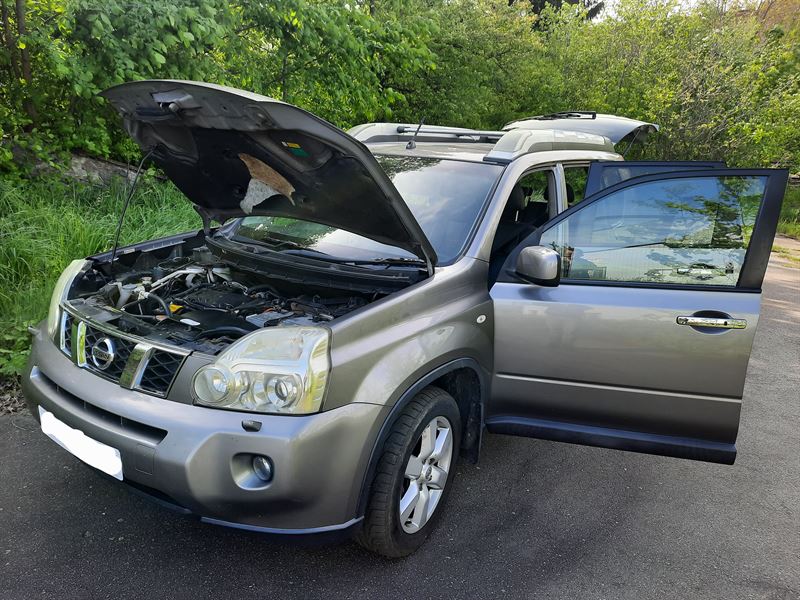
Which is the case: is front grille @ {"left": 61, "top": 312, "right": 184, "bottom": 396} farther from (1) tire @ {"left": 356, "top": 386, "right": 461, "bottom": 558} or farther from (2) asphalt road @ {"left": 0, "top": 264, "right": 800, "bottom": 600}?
(1) tire @ {"left": 356, "top": 386, "right": 461, "bottom": 558}

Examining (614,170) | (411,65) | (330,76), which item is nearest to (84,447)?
(614,170)

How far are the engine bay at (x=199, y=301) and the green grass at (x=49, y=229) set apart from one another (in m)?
1.54

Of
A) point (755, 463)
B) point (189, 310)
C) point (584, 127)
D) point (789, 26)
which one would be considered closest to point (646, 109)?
point (584, 127)

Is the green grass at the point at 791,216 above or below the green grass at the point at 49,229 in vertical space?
below

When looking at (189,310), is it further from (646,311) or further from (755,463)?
(755,463)

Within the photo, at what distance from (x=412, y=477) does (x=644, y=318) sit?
1355 mm

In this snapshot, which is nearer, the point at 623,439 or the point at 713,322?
the point at 713,322

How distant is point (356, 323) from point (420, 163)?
165cm

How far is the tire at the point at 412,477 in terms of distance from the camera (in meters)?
2.36

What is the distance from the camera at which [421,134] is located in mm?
4281

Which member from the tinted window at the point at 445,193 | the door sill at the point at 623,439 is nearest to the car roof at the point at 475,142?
the tinted window at the point at 445,193

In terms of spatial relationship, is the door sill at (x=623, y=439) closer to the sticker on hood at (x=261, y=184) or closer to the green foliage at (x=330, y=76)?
the sticker on hood at (x=261, y=184)

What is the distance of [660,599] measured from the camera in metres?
2.45

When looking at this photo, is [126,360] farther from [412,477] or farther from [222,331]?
[412,477]
